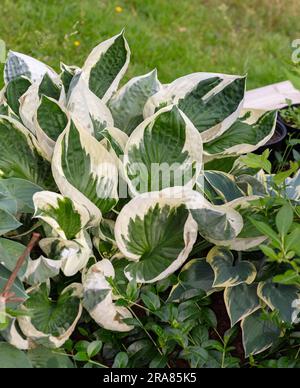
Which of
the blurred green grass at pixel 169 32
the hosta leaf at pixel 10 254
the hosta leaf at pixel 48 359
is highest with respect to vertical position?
the hosta leaf at pixel 10 254

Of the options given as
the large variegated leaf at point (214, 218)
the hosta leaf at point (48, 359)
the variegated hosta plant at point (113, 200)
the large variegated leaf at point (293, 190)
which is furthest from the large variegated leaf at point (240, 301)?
the hosta leaf at point (48, 359)

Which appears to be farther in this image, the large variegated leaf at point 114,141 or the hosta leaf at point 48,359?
the large variegated leaf at point 114,141

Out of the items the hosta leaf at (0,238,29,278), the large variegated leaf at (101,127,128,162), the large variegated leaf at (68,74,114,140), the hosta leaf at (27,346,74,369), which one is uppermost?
the large variegated leaf at (68,74,114,140)

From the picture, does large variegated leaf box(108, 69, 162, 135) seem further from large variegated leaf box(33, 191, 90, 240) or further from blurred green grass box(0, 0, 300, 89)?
blurred green grass box(0, 0, 300, 89)

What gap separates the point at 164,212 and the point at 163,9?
2.69 metres

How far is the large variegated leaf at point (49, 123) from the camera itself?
1.35 meters

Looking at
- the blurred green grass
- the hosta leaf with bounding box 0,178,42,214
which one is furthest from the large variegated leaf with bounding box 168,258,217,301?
the blurred green grass

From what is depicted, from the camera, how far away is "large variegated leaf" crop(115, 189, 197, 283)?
125 centimetres

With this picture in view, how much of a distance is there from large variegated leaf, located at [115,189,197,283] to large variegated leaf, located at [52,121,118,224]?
0.24 ft

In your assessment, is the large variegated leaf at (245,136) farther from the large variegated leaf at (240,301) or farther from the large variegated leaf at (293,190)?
the large variegated leaf at (240,301)

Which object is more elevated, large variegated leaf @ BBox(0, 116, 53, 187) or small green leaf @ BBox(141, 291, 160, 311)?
large variegated leaf @ BBox(0, 116, 53, 187)

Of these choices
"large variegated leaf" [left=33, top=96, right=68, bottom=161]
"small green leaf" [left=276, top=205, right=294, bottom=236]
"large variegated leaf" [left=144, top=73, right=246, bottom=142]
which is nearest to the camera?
A: "small green leaf" [left=276, top=205, right=294, bottom=236]
